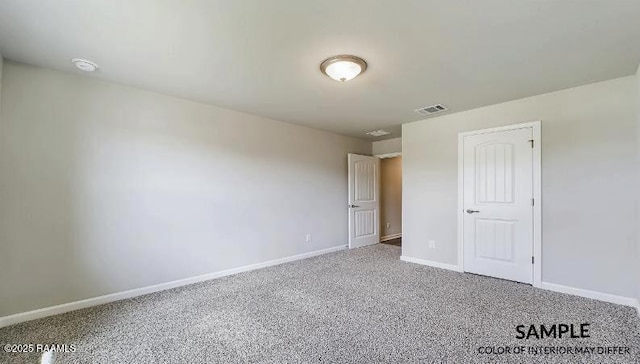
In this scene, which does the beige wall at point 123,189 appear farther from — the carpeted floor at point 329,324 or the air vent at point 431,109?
the air vent at point 431,109

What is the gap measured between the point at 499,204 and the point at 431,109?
157 centimetres

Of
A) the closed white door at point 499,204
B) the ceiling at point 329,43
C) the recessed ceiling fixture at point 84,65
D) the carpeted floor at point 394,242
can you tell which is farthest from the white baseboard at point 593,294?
the recessed ceiling fixture at point 84,65

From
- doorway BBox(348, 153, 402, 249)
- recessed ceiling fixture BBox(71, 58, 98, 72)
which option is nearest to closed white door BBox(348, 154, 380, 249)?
doorway BBox(348, 153, 402, 249)

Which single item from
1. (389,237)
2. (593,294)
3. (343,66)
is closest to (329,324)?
(343,66)

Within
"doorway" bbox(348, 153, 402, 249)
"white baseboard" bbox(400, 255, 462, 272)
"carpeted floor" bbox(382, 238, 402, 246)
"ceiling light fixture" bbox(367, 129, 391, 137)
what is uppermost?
"ceiling light fixture" bbox(367, 129, 391, 137)

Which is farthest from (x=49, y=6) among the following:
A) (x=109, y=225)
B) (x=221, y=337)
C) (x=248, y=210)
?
(x=248, y=210)

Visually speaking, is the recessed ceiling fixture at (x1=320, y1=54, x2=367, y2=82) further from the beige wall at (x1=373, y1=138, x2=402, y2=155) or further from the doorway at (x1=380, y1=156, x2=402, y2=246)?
the doorway at (x1=380, y1=156, x2=402, y2=246)

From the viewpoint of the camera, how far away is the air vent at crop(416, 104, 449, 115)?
3812mm

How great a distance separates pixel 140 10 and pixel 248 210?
2.81 m

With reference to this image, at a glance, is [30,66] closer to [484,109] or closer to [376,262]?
[376,262]

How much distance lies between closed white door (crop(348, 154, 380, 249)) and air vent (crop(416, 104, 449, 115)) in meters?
1.84

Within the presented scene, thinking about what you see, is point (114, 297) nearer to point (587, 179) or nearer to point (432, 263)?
point (432, 263)

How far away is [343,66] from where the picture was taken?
2486 mm

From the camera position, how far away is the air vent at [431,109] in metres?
3.81
